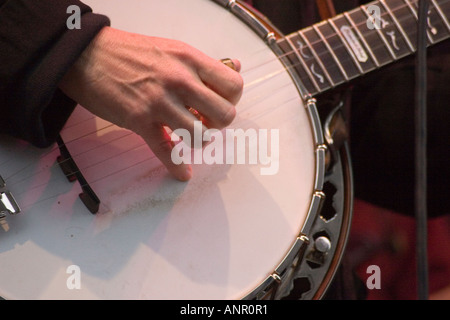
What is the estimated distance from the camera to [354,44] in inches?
29.4

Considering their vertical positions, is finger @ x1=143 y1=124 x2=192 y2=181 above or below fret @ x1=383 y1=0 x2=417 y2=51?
below

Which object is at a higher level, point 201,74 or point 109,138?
point 201,74

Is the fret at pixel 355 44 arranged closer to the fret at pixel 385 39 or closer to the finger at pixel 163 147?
the fret at pixel 385 39

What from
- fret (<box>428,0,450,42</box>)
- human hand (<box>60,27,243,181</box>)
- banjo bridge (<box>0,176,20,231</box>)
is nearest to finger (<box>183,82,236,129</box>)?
human hand (<box>60,27,243,181</box>)

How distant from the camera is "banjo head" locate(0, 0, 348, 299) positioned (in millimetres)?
605

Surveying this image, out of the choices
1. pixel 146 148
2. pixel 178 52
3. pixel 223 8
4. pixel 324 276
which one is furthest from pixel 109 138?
pixel 324 276

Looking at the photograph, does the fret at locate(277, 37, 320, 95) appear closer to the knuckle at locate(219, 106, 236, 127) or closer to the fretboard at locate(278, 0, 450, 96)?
the fretboard at locate(278, 0, 450, 96)

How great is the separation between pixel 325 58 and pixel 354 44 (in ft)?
0.18

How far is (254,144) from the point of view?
2.22ft

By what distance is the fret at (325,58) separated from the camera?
0.73 metres

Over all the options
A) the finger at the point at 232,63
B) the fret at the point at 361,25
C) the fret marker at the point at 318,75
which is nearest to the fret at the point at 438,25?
the fret at the point at 361,25

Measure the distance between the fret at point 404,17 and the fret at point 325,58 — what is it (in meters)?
0.13

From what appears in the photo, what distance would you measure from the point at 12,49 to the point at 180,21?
25cm
